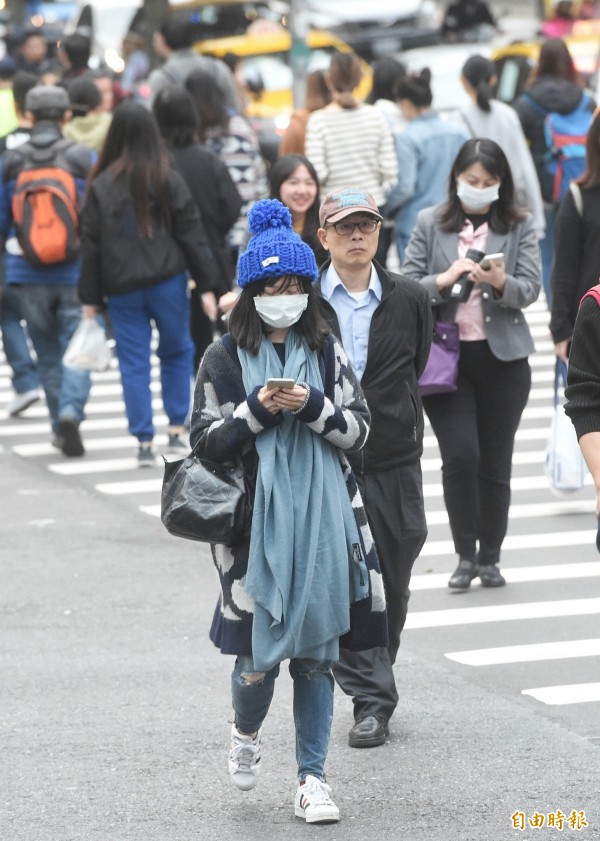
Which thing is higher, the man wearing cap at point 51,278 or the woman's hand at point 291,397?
the woman's hand at point 291,397

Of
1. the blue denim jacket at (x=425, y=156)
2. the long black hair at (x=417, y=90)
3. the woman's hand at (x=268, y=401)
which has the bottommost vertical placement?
the blue denim jacket at (x=425, y=156)

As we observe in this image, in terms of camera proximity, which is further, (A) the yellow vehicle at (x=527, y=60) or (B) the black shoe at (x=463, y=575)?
(A) the yellow vehicle at (x=527, y=60)

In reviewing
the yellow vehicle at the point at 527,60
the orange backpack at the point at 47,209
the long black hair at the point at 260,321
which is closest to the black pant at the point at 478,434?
the long black hair at the point at 260,321

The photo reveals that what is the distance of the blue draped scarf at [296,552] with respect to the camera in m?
5.21

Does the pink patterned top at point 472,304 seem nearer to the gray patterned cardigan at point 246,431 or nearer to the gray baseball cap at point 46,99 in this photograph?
the gray patterned cardigan at point 246,431

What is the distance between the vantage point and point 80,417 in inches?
460

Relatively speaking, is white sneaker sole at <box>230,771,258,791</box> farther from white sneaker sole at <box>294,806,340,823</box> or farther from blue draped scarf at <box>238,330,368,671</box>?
blue draped scarf at <box>238,330,368,671</box>

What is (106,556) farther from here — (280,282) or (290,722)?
(280,282)

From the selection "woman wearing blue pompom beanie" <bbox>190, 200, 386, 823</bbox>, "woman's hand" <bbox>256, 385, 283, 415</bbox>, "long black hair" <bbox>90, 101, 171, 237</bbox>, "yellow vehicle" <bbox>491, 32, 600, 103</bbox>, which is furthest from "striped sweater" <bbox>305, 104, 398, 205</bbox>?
"woman's hand" <bbox>256, 385, 283, 415</bbox>

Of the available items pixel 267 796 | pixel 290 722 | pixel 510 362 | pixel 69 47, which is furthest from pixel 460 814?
pixel 69 47

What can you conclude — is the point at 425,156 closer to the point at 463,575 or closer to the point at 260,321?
the point at 463,575

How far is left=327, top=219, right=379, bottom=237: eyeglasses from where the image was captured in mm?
6078

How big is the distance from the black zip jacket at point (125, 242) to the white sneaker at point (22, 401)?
2.68m

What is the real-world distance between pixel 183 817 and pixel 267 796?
1.02 feet
